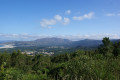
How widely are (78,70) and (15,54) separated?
4884 centimetres

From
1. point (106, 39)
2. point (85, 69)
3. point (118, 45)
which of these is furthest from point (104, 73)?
point (118, 45)

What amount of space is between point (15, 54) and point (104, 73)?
162 feet

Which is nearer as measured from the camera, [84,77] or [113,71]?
[84,77]

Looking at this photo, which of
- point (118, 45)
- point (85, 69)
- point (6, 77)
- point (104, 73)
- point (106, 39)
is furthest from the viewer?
point (118, 45)

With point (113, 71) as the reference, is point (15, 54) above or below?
below

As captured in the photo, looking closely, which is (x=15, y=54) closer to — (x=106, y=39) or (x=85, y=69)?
(x=106, y=39)

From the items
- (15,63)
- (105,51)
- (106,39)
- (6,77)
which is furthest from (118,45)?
(6,77)

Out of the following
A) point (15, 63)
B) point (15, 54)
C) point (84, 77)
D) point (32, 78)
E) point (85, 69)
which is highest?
point (85, 69)

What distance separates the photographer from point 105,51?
106 feet

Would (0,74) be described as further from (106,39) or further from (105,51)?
(106,39)

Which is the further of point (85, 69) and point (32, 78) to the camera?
point (32, 78)

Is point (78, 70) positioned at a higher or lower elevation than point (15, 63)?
higher

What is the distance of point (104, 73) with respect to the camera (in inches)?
127

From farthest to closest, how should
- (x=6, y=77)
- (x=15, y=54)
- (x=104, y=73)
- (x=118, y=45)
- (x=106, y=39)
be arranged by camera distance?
(x=15, y=54) → (x=118, y=45) → (x=106, y=39) → (x=6, y=77) → (x=104, y=73)
